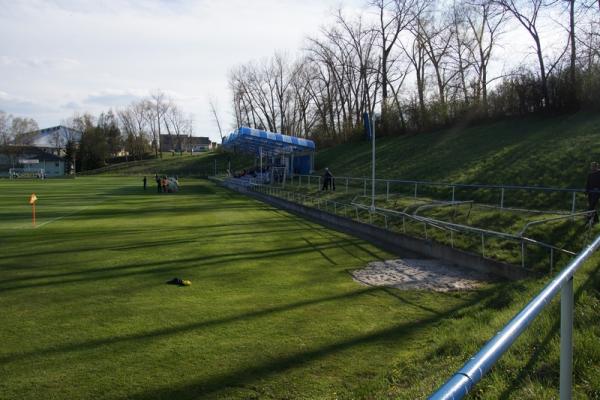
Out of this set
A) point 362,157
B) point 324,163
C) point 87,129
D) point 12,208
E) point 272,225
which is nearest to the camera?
point 272,225

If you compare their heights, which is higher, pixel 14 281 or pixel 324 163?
pixel 324 163

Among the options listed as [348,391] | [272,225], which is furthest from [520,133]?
[348,391]

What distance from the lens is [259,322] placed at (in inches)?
264

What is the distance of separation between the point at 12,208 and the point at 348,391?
83.0ft

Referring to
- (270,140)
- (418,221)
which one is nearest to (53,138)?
(270,140)

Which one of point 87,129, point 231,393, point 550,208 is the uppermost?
point 87,129

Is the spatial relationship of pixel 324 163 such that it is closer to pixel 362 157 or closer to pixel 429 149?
pixel 362 157

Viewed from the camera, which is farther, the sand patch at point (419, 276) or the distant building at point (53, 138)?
the distant building at point (53, 138)

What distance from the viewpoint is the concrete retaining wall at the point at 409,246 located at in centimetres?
957

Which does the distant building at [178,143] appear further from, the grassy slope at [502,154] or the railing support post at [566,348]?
the railing support post at [566,348]

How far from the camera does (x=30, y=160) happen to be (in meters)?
105

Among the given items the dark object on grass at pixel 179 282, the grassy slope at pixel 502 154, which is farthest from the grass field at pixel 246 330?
the grassy slope at pixel 502 154

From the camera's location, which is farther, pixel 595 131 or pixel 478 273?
pixel 595 131

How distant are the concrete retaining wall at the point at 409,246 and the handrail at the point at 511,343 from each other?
7.01 metres
